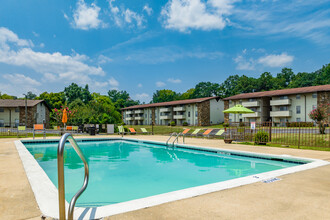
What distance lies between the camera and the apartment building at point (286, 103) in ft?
113

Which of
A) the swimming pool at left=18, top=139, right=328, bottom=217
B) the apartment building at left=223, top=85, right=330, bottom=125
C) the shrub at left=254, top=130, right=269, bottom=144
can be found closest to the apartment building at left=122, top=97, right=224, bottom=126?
the apartment building at left=223, top=85, right=330, bottom=125

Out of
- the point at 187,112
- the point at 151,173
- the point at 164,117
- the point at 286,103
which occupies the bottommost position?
the point at 151,173

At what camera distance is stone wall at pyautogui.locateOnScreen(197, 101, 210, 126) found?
44.4 meters

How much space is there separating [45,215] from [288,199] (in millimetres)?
3450

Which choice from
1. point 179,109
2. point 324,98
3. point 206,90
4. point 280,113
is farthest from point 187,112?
point 206,90

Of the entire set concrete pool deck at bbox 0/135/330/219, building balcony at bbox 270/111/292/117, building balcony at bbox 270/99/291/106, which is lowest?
concrete pool deck at bbox 0/135/330/219

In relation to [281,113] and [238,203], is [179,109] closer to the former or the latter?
[281,113]

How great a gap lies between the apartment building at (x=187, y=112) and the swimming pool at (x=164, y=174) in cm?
3332

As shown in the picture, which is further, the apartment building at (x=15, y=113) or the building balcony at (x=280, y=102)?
the apartment building at (x=15, y=113)

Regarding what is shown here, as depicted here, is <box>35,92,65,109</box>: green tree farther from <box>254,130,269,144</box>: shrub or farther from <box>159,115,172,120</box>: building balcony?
<box>254,130,269,144</box>: shrub

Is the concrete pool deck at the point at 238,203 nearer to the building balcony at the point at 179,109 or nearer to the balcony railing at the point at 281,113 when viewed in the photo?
the balcony railing at the point at 281,113

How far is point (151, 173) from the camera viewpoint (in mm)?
8023

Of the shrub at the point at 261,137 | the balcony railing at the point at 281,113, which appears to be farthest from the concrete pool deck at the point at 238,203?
the balcony railing at the point at 281,113

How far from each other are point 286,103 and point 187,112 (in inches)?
736
